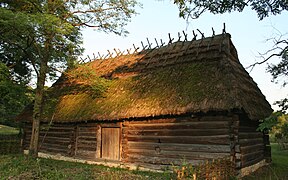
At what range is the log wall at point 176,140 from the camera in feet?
32.2

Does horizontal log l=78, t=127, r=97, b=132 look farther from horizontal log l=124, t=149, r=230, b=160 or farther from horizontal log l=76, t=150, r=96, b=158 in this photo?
horizontal log l=124, t=149, r=230, b=160

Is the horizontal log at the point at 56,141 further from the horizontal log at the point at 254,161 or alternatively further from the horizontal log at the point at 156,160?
the horizontal log at the point at 254,161

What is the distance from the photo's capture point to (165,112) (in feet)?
34.4

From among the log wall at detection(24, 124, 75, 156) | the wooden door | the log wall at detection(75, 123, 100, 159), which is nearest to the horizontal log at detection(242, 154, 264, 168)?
the wooden door

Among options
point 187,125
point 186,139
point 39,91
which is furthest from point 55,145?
point 187,125

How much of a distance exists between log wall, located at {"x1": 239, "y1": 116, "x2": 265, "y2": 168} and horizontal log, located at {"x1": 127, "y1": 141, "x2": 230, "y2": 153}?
1.18 metres

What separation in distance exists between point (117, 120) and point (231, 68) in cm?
586

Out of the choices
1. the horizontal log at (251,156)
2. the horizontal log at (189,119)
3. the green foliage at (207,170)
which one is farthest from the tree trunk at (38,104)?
the horizontal log at (251,156)

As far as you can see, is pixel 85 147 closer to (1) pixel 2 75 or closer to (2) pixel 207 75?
(1) pixel 2 75

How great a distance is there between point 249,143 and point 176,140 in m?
3.76

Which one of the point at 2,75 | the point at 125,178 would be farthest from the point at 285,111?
the point at 2,75

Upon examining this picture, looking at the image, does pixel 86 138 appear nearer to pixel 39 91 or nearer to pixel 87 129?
pixel 87 129

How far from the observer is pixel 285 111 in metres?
5.18

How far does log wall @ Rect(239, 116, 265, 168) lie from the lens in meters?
10.8
